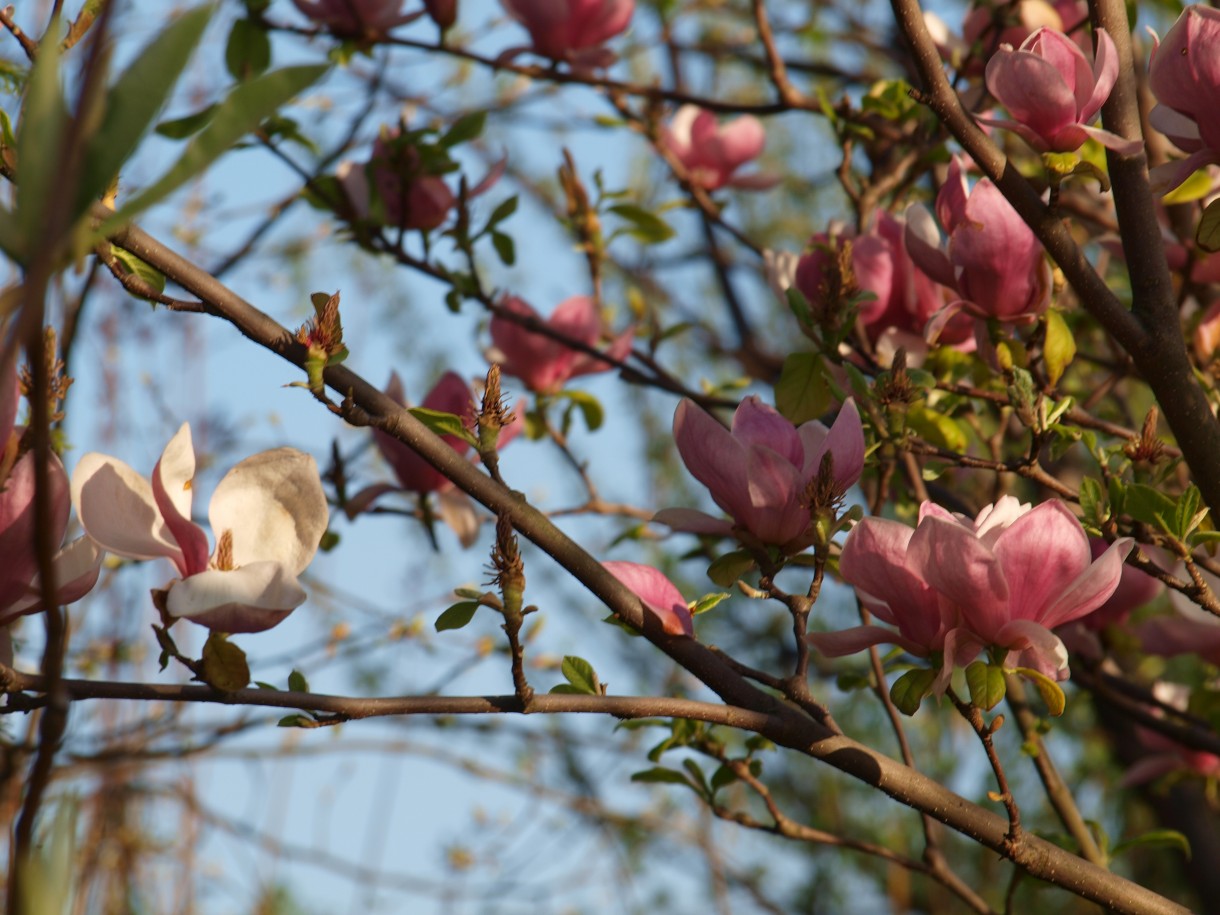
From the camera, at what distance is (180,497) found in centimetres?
64

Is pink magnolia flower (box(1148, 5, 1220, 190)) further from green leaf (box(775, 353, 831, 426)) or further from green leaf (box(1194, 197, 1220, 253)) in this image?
green leaf (box(775, 353, 831, 426))

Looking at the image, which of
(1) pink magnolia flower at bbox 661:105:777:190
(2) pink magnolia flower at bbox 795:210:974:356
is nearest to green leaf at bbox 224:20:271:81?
(1) pink magnolia flower at bbox 661:105:777:190

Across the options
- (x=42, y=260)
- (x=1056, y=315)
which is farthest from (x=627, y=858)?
(x=42, y=260)

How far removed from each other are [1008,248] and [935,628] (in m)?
0.28

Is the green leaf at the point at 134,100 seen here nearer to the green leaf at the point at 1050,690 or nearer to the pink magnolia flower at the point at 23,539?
the pink magnolia flower at the point at 23,539

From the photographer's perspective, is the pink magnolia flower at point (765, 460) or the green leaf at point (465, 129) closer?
the pink magnolia flower at point (765, 460)

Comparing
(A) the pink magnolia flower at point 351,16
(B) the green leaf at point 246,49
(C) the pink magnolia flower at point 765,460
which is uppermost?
(A) the pink magnolia flower at point 351,16

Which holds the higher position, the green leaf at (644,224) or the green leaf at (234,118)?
the green leaf at (644,224)

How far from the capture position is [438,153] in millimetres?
1198

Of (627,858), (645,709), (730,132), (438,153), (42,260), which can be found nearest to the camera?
(42,260)

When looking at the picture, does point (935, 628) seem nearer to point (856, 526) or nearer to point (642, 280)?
point (856, 526)

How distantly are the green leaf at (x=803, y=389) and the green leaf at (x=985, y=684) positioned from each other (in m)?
0.26

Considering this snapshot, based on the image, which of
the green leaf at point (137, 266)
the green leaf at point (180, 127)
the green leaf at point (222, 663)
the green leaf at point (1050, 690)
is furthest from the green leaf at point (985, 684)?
the green leaf at point (180, 127)

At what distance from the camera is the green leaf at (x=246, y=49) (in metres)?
1.27
